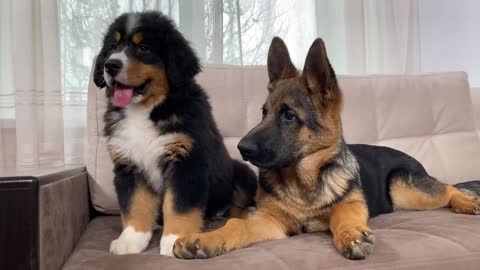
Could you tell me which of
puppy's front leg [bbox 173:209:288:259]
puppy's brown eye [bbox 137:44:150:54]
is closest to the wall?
puppy's front leg [bbox 173:209:288:259]

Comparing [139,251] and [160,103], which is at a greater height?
[160,103]

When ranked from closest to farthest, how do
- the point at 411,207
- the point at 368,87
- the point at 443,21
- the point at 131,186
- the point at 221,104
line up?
1. the point at 131,186
2. the point at 411,207
3. the point at 221,104
4. the point at 368,87
5. the point at 443,21

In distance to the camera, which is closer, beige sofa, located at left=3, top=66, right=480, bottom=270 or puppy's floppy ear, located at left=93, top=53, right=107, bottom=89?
beige sofa, located at left=3, top=66, right=480, bottom=270

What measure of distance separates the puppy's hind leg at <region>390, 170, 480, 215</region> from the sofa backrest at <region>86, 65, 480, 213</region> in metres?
0.56

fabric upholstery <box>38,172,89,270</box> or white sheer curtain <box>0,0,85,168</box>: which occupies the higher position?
white sheer curtain <box>0,0,85,168</box>

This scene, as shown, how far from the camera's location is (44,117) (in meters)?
2.76

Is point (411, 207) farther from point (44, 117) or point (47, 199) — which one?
point (44, 117)

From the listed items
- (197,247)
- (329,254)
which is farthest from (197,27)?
(329,254)

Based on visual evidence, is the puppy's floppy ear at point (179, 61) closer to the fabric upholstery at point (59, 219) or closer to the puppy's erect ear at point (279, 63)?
the puppy's erect ear at point (279, 63)

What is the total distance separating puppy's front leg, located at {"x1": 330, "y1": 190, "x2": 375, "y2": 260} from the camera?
1.48 m

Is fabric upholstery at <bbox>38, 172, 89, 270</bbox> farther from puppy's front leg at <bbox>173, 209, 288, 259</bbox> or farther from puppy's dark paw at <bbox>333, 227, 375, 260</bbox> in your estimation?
puppy's dark paw at <bbox>333, 227, 375, 260</bbox>

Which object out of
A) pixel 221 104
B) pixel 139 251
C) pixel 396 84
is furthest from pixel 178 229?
pixel 396 84

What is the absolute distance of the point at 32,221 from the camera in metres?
1.26

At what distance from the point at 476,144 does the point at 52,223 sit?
2.87 meters
